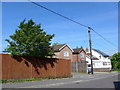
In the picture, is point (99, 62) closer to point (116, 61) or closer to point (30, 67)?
point (116, 61)

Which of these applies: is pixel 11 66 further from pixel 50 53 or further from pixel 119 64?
pixel 119 64

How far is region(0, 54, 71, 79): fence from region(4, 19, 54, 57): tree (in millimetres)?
869

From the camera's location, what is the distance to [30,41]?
2048 cm

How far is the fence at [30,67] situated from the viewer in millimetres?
17734

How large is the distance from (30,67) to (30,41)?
2567 millimetres

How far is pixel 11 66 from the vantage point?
18062mm

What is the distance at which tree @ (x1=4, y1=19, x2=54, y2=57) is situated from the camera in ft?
67.3

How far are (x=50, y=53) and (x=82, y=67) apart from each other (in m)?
19.3

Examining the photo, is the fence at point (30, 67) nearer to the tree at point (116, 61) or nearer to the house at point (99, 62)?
the house at point (99, 62)

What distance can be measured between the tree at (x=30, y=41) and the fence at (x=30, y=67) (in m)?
0.87

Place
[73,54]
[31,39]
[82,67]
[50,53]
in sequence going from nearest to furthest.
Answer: [31,39] < [50,53] < [82,67] < [73,54]

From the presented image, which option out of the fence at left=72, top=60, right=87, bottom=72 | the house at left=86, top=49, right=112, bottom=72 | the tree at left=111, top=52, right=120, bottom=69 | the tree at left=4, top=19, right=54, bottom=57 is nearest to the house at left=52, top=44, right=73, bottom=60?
the house at left=86, top=49, right=112, bottom=72

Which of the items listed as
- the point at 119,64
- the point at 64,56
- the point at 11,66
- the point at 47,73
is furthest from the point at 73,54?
the point at 11,66

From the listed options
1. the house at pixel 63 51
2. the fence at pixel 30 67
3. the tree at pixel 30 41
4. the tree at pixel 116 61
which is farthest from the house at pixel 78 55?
the tree at pixel 30 41
